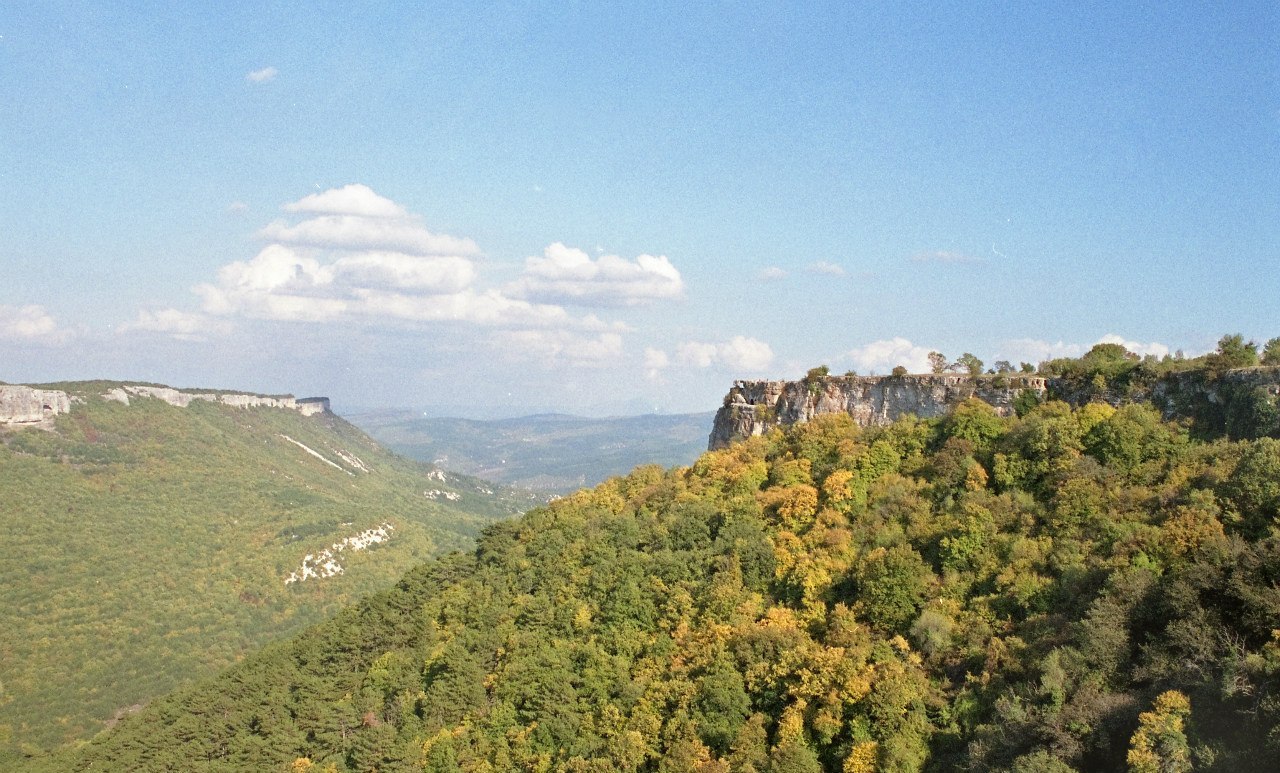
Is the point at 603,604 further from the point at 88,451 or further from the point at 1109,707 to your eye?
the point at 88,451

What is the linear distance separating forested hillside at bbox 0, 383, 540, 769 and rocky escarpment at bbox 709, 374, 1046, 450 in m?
43.1

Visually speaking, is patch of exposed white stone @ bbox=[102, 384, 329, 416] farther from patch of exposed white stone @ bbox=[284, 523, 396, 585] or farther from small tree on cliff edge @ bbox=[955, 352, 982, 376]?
small tree on cliff edge @ bbox=[955, 352, 982, 376]

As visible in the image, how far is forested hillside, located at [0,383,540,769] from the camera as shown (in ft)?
214

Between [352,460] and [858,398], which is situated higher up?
[858,398]

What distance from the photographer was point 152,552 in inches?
3396

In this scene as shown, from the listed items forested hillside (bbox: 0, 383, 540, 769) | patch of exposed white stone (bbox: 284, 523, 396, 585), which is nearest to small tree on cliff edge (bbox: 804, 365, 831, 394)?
forested hillside (bbox: 0, 383, 540, 769)

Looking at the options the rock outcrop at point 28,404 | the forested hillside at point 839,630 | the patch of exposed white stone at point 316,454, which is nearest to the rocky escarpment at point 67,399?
the rock outcrop at point 28,404

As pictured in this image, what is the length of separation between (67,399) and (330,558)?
4706 cm

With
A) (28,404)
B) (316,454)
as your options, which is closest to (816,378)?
(28,404)

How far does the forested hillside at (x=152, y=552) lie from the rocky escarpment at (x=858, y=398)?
141 ft

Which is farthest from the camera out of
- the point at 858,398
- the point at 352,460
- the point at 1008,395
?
the point at 352,460

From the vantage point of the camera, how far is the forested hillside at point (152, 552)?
6538 centimetres

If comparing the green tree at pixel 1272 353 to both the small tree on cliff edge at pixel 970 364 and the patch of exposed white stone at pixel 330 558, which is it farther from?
the patch of exposed white stone at pixel 330 558

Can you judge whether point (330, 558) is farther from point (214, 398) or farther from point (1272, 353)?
point (1272, 353)
